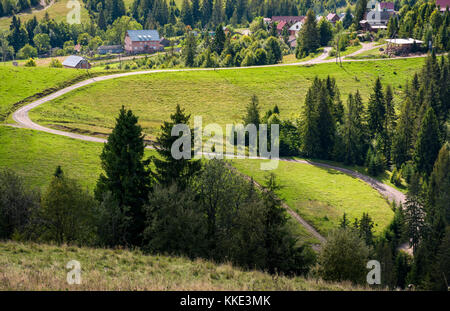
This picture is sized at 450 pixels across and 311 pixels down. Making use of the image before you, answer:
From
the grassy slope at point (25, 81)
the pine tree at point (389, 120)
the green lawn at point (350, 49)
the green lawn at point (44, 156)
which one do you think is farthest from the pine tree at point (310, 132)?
the grassy slope at point (25, 81)

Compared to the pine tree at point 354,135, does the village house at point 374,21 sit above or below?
above

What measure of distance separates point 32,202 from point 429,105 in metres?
92.2

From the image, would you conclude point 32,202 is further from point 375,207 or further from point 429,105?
point 429,105

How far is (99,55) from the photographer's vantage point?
194 metres

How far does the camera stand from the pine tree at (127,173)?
3897cm

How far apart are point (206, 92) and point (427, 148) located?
53.3 meters

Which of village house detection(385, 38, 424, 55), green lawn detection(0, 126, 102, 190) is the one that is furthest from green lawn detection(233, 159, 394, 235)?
village house detection(385, 38, 424, 55)

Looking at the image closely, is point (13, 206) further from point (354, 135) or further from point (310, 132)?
point (354, 135)

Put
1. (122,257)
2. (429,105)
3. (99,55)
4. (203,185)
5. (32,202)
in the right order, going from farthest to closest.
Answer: (99,55) < (429,105) < (203,185) < (32,202) < (122,257)

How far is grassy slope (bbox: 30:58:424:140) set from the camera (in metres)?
90.2

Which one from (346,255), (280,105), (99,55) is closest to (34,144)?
(346,255)

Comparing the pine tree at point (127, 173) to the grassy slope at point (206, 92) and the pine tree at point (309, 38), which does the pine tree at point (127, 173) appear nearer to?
the grassy slope at point (206, 92)

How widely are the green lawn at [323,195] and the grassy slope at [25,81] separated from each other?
53.1m

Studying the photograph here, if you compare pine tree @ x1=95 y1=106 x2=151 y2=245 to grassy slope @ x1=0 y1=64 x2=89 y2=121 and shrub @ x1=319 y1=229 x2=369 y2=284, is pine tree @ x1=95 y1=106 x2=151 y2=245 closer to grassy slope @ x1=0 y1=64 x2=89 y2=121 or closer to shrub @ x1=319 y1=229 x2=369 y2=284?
shrub @ x1=319 y1=229 x2=369 y2=284
